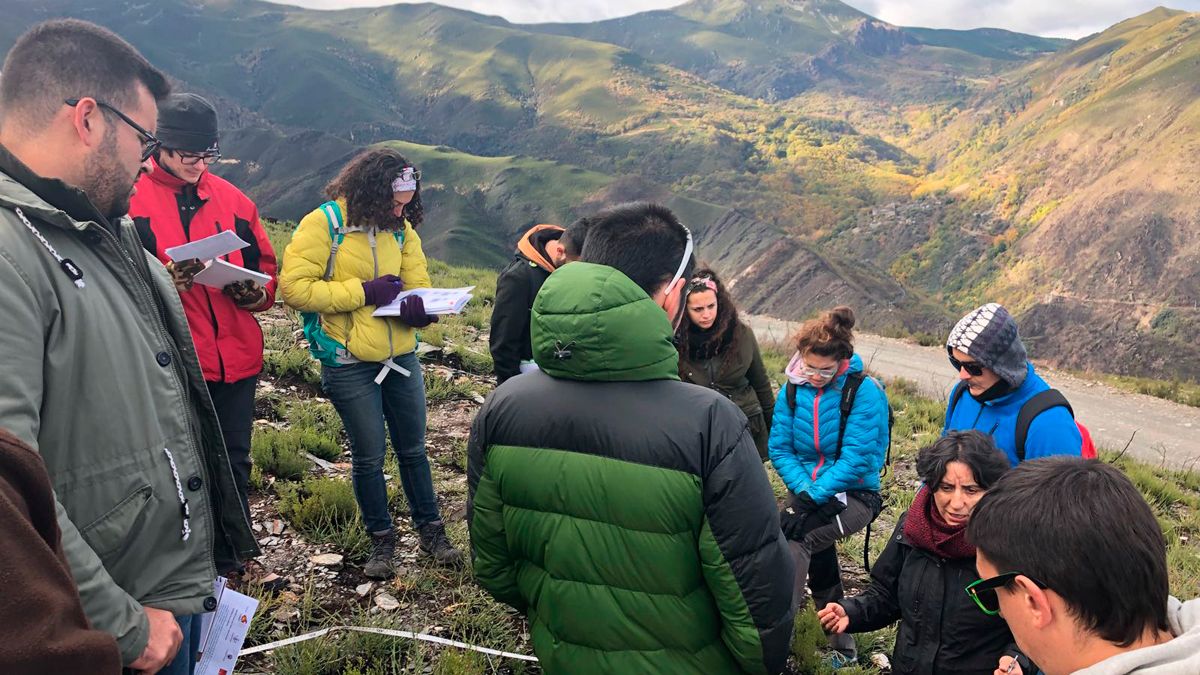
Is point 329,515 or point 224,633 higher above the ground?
point 224,633

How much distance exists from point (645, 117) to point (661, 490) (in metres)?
131

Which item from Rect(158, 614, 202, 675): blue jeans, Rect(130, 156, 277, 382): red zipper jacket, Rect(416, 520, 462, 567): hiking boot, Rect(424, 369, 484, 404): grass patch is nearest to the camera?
Rect(158, 614, 202, 675): blue jeans

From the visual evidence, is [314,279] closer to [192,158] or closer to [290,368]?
[192,158]

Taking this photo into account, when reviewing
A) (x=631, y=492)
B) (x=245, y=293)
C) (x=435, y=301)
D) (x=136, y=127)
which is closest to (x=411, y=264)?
(x=435, y=301)

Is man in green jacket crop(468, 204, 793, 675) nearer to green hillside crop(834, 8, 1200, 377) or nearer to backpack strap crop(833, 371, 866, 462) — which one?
backpack strap crop(833, 371, 866, 462)

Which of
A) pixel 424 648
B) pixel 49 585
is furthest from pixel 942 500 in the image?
pixel 49 585

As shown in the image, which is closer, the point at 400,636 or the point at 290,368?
the point at 400,636

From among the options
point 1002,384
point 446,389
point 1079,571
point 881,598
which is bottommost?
point 446,389

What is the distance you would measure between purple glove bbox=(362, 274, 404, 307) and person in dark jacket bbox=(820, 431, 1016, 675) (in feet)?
8.27

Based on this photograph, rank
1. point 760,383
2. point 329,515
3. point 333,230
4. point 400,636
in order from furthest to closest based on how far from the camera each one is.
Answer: point 760,383 < point 329,515 < point 333,230 < point 400,636

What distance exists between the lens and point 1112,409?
13.2 m

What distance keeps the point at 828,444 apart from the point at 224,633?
281cm

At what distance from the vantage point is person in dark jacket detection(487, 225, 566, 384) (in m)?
3.76

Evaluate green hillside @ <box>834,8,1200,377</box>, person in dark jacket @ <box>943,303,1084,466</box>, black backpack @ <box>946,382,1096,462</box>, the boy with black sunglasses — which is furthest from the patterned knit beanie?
green hillside @ <box>834,8,1200,377</box>
